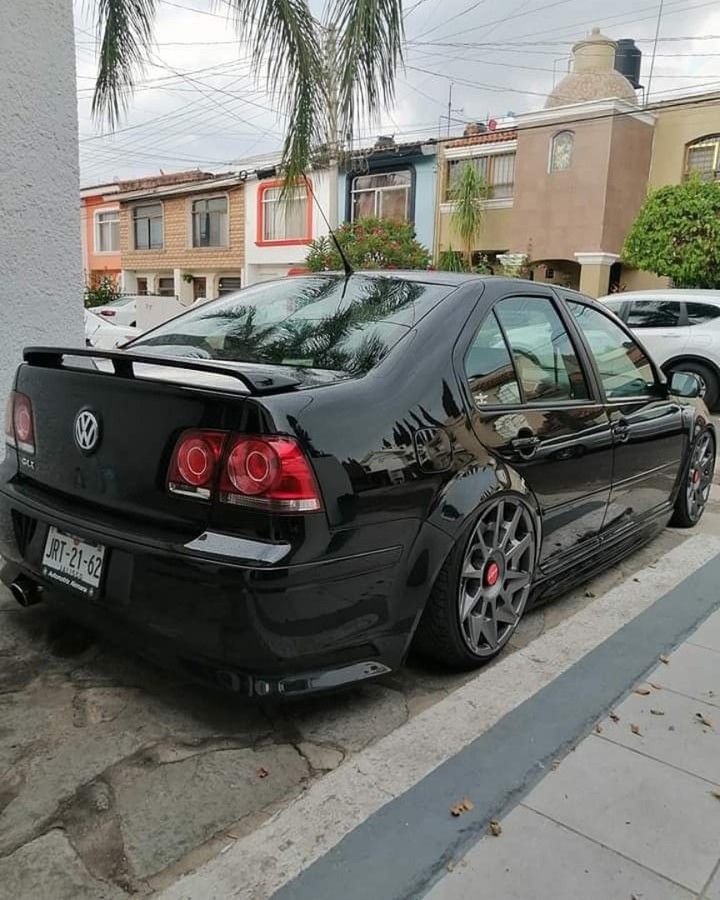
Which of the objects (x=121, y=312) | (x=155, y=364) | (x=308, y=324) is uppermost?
(x=308, y=324)

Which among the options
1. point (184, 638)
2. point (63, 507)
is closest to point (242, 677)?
point (184, 638)

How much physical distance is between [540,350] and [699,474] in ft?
7.40

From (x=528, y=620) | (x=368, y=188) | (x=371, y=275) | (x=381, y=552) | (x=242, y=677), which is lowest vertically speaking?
(x=528, y=620)

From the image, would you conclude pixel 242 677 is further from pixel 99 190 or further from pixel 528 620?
pixel 99 190

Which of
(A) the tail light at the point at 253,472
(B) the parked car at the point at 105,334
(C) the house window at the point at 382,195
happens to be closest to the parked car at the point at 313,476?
(A) the tail light at the point at 253,472

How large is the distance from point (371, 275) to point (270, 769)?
6.61 ft

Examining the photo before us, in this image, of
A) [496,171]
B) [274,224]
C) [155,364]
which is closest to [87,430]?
[155,364]

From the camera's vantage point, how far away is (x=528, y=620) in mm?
3570

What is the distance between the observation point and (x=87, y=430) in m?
2.50

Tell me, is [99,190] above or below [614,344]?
above

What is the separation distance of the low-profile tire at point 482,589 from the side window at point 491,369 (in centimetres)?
39

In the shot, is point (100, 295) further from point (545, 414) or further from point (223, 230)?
point (545, 414)

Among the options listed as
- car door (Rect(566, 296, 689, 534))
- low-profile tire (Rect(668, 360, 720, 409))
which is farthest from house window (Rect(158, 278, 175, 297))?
car door (Rect(566, 296, 689, 534))

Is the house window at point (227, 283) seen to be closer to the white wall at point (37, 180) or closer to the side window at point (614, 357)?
the white wall at point (37, 180)
